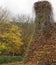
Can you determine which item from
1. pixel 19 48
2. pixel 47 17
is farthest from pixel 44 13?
pixel 19 48

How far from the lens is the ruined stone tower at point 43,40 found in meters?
7.93

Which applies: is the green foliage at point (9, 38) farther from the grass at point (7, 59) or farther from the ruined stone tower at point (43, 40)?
the ruined stone tower at point (43, 40)

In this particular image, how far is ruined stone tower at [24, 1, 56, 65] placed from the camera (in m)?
7.93

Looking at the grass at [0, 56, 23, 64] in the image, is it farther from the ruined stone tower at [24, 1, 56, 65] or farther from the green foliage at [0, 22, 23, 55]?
the ruined stone tower at [24, 1, 56, 65]

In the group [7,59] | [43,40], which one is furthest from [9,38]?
[43,40]

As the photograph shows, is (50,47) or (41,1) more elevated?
(41,1)

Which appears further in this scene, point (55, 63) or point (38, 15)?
point (38, 15)

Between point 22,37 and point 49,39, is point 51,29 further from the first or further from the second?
point 22,37

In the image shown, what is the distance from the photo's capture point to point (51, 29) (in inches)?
364

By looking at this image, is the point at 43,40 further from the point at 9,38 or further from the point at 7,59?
the point at 7,59

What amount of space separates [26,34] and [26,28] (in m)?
3.02

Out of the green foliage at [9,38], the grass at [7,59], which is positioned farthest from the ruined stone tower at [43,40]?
the grass at [7,59]

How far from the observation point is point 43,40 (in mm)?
8859

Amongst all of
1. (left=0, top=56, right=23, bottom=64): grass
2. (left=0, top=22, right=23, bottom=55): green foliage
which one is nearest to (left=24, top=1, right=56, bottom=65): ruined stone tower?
(left=0, top=22, right=23, bottom=55): green foliage
